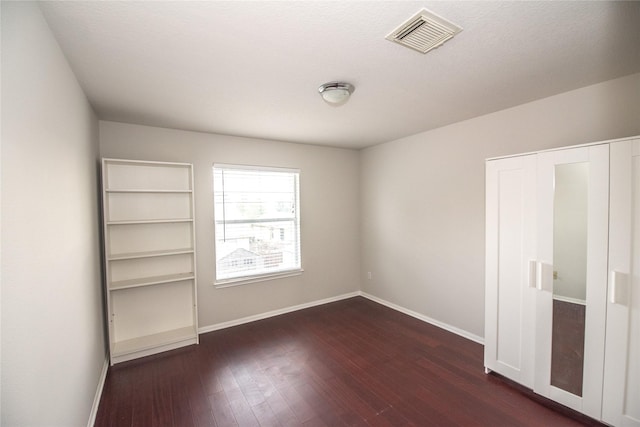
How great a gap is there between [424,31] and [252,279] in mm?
3339

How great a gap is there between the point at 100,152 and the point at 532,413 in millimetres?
4590

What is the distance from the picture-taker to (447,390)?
237 cm

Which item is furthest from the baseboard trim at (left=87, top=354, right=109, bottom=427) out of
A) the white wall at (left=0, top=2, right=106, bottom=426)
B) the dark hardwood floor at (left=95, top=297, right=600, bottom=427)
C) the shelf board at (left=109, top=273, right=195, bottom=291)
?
the shelf board at (left=109, top=273, right=195, bottom=291)

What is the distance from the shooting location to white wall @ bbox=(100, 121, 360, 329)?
3.29 m

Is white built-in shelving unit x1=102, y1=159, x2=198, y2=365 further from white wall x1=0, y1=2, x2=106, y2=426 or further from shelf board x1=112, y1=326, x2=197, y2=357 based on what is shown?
white wall x1=0, y1=2, x2=106, y2=426

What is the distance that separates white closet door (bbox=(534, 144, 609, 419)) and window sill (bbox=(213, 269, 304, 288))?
2.89m

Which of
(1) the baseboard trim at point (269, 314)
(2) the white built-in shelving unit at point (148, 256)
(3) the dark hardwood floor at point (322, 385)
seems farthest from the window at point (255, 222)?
(3) the dark hardwood floor at point (322, 385)

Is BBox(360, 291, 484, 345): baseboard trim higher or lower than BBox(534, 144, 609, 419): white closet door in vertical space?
lower

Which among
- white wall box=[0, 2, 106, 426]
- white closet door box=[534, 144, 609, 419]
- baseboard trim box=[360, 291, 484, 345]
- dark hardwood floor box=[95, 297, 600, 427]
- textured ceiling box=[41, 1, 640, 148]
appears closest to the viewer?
white wall box=[0, 2, 106, 426]

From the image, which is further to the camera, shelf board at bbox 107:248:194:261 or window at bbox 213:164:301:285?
window at bbox 213:164:301:285

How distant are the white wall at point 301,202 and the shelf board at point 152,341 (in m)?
0.29

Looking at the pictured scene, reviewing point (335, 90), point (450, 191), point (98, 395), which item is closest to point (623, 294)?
point (450, 191)

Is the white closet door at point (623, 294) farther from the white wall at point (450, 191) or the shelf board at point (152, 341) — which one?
the shelf board at point (152, 341)

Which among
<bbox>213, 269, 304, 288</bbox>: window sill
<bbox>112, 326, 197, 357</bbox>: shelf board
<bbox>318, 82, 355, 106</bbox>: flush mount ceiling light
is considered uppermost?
<bbox>318, 82, 355, 106</bbox>: flush mount ceiling light
